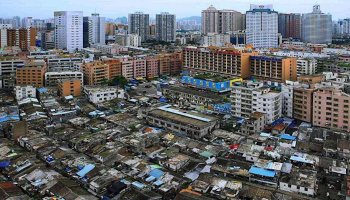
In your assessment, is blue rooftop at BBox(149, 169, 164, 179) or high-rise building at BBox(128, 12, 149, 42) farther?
high-rise building at BBox(128, 12, 149, 42)

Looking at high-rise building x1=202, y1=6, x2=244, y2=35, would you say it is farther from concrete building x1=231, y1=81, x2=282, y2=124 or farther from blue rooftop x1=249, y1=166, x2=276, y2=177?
blue rooftop x1=249, y1=166, x2=276, y2=177

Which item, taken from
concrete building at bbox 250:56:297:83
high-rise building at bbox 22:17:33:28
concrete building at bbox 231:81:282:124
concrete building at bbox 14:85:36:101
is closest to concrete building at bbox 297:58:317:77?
concrete building at bbox 250:56:297:83

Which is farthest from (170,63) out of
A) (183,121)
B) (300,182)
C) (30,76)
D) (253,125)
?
(300,182)

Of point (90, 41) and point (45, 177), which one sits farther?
point (90, 41)

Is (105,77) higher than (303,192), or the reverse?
(105,77)

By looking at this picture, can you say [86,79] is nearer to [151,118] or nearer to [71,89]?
[71,89]

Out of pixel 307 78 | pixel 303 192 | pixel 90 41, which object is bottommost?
pixel 303 192

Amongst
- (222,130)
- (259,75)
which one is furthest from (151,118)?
(259,75)
